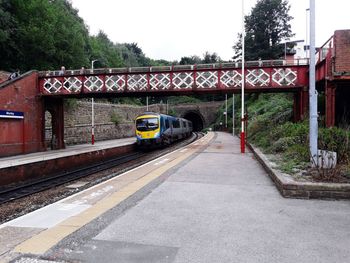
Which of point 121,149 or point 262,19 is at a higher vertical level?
point 262,19

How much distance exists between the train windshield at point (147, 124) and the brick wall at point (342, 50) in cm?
1469

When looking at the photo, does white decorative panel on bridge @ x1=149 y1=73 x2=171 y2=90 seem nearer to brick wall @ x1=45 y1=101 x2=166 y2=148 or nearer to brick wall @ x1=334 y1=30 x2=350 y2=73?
brick wall @ x1=334 y1=30 x2=350 y2=73

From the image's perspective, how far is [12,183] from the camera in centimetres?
1362

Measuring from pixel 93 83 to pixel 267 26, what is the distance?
41003 mm

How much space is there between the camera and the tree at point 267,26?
54.4 meters

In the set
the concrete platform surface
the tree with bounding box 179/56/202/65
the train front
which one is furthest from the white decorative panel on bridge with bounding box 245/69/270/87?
the tree with bounding box 179/56/202/65

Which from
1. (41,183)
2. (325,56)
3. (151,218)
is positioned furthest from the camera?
(325,56)

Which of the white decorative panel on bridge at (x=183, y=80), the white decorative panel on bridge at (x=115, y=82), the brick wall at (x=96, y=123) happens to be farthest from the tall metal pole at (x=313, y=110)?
the brick wall at (x=96, y=123)

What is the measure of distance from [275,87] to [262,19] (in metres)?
39.6

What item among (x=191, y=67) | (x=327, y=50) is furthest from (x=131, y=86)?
(x=327, y=50)

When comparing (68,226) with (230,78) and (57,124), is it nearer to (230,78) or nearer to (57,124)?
(230,78)

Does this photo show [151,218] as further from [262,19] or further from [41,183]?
[262,19]

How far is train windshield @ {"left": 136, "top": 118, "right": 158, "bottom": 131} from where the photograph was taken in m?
26.0

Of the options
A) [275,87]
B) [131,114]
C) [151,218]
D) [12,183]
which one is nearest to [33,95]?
[12,183]
